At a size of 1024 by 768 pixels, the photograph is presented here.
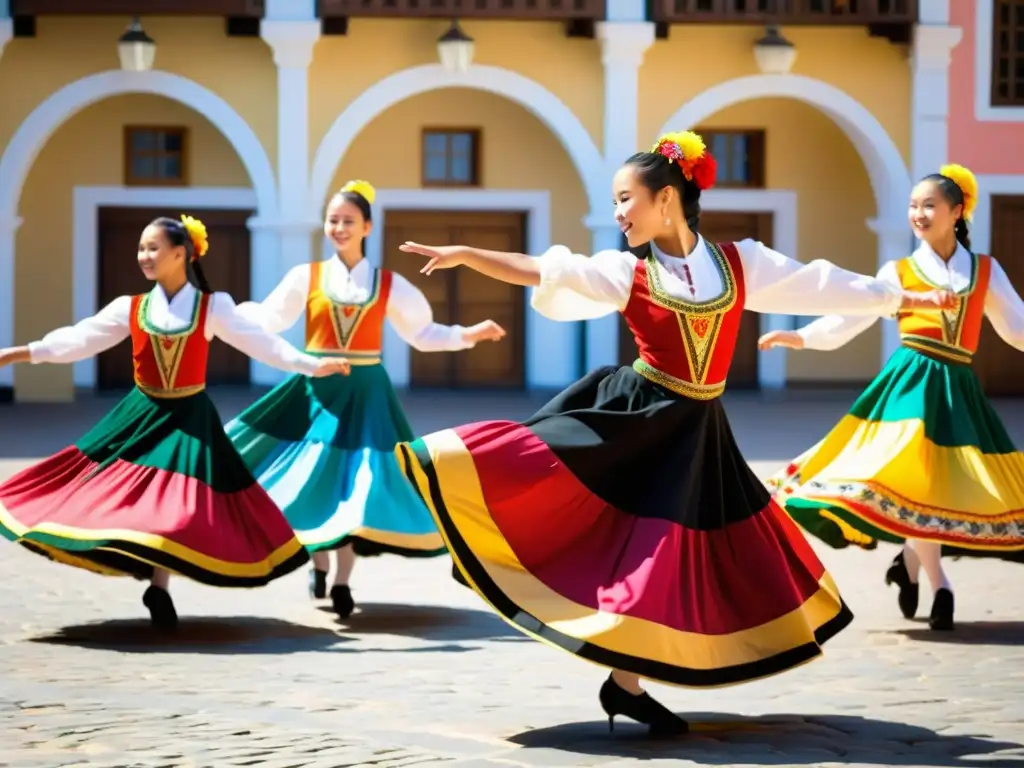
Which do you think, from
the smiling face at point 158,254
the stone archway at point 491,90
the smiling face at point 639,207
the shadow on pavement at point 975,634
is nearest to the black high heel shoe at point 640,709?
the smiling face at point 639,207

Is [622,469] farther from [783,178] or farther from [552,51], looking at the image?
[783,178]

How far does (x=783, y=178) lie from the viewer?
2548 cm

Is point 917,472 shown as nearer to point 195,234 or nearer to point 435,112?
point 195,234

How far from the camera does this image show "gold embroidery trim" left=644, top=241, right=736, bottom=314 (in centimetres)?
644

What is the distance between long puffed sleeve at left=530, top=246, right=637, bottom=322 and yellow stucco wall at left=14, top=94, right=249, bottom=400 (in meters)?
18.7

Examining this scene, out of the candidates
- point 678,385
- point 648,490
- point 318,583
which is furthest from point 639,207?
point 318,583

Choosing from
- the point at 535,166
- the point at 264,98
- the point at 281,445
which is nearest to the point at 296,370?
the point at 281,445

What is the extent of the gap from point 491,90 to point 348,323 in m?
14.5

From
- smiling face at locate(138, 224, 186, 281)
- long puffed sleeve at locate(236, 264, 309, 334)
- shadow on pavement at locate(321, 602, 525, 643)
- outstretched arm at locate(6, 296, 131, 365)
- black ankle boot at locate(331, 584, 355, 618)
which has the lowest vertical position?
shadow on pavement at locate(321, 602, 525, 643)

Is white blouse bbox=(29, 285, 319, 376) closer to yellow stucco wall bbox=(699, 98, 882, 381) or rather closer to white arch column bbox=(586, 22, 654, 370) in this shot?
white arch column bbox=(586, 22, 654, 370)

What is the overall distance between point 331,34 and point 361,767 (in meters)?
18.3

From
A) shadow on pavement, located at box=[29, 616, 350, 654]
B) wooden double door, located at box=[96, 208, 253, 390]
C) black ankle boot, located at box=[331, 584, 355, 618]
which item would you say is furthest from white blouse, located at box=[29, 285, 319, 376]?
wooden double door, located at box=[96, 208, 253, 390]

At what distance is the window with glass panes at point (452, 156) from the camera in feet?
82.8

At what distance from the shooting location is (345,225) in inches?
376
